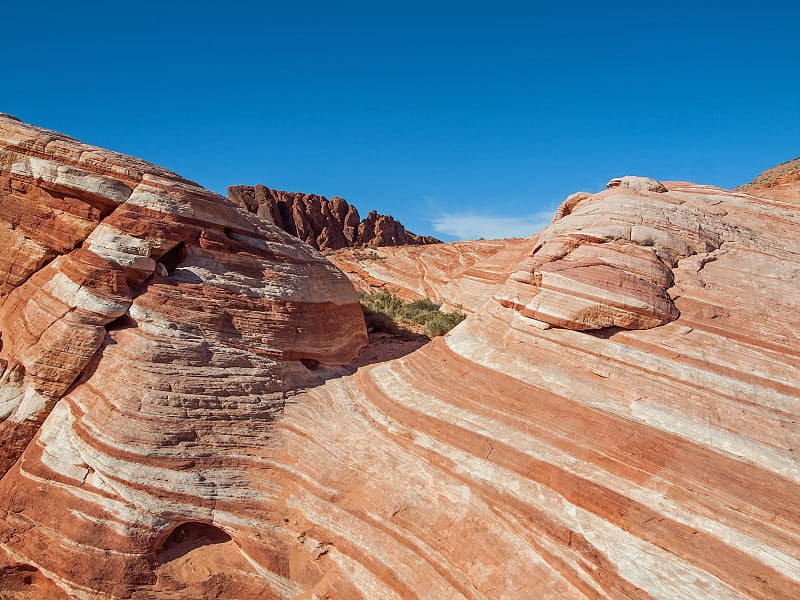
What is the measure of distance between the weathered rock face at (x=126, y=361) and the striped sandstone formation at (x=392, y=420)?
3cm

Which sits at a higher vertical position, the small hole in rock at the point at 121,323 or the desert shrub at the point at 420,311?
the desert shrub at the point at 420,311

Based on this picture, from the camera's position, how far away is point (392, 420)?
659 cm

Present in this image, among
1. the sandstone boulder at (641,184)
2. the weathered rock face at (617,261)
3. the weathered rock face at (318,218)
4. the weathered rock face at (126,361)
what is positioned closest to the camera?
the weathered rock face at (126,361)

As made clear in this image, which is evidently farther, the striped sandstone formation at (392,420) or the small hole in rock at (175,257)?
the small hole in rock at (175,257)

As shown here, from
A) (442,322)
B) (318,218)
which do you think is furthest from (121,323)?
(318,218)

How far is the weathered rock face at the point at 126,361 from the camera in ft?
16.6

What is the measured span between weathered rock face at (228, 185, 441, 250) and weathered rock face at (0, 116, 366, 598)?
214ft

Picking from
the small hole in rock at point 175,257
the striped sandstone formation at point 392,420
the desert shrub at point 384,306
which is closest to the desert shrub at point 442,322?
the desert shrub at point 384,306

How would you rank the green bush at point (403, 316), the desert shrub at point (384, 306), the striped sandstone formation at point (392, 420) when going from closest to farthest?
the striped sandstone formation at point (392, 420), the green bush at point (403, 316), the desert shrub at point (384, 306)

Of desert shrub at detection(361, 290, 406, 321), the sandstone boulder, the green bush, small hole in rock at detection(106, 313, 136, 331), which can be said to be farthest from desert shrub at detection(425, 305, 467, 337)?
small hole in rock at detection(106, 313, 136, 331)

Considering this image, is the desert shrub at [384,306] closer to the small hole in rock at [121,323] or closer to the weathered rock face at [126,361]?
the weathered rock face at [126,361]

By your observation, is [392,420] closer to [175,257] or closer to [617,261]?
[175,257]

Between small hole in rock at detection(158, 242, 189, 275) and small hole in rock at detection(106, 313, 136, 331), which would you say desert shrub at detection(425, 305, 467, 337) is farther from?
small hole in rock at detection(106, 313, 136, 331)

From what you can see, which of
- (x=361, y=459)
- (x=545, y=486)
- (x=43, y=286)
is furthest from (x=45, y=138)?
(x=545, y=486)
